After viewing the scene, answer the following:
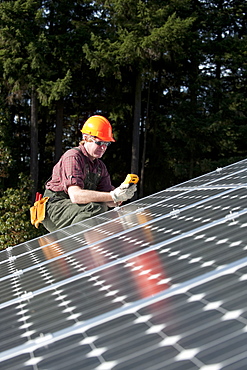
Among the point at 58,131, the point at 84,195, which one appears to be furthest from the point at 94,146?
the point at 58,131

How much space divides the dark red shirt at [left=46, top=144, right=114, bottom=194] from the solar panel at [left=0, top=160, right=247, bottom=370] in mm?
2563

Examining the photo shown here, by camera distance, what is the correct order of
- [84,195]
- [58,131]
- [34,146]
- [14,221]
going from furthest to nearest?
[58,131] → [34,146] → [14,221] → [84,195]

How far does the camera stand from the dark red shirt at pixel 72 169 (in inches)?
274

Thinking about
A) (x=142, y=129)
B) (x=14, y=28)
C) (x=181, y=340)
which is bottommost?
(x=181, y=340)

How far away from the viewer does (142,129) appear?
33281 millimetres

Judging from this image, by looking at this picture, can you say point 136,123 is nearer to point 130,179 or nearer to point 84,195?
point 84,195

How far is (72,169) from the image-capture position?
695 centimetres

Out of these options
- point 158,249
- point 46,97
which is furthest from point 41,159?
point 158,249

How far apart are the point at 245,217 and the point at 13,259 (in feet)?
9.83

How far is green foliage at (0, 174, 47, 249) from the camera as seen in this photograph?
69.8 ft

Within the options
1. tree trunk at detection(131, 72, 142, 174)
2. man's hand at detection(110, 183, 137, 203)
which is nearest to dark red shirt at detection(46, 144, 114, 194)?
man's hand at detection(110, 183, 137, 203)

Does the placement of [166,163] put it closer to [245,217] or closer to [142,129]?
[142,129]

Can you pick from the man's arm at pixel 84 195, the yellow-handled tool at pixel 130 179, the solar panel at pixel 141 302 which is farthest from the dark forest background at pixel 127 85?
the solar panel at pixel 141 302

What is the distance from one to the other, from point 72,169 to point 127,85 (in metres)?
24.2
